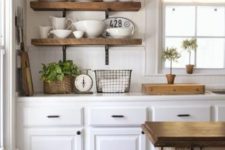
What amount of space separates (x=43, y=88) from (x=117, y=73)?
0.69 m

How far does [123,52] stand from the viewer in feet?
11.2

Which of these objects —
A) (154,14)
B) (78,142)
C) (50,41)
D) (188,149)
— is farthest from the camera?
(154,14)

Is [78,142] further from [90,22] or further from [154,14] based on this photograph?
[154,14]

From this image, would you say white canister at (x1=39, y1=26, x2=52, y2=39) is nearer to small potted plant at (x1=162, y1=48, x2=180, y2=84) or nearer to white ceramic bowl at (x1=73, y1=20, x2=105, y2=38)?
white ceramic bowl at (x1=73, y1=20, x2=105, y2=38)

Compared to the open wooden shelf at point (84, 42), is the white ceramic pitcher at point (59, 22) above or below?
above

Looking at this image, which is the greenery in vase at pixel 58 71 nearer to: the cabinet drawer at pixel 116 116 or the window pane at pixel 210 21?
the cabinet drawer at pixel 116 116

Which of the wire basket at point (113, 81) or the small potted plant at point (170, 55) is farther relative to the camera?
the small potted plant at point (170, 55)

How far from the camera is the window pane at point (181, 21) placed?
350 centimetres

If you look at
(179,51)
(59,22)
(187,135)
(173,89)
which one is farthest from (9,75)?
(187,135)

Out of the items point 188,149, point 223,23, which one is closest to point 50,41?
point 223,23

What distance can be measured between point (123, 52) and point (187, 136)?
86.5 inches

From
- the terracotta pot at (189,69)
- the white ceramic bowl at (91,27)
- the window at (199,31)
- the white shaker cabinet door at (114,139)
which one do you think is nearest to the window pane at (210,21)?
the window at (199,31)

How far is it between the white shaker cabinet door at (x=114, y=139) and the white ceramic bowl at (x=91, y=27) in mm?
872

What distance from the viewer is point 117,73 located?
3320 mm
